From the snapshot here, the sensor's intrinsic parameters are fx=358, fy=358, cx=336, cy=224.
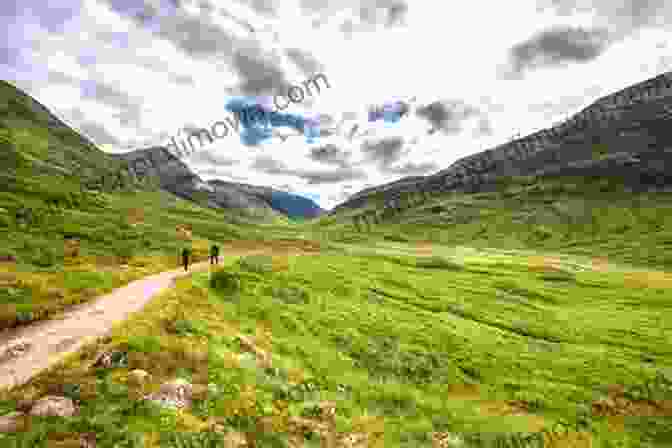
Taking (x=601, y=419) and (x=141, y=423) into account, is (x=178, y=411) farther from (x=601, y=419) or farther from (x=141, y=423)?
(x=601, y=419)

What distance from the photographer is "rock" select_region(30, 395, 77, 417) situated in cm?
1116

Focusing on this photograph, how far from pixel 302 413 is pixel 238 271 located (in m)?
23.9

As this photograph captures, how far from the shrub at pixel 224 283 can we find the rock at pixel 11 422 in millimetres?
18992

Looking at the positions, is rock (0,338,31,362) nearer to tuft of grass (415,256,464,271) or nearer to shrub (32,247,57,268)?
shrub (32,247,57,268)

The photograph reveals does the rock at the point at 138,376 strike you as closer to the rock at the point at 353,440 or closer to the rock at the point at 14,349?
the rock at the point at 14,349

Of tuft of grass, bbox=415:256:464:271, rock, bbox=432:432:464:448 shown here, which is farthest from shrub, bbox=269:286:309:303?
tuft of grass, bbox=415:256:464:271

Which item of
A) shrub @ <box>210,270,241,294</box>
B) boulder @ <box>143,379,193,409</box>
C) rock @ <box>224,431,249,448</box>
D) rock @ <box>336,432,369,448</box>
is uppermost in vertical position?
shrub @ <box>210,270,241,294</box>

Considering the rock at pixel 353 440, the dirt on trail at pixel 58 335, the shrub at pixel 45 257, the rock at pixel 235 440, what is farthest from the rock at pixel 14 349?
the shrub at pixel 45 257

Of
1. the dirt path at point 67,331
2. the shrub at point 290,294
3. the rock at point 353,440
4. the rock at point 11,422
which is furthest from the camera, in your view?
the shrub at point 290,294

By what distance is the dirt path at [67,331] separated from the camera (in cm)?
1459

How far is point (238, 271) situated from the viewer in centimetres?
3791

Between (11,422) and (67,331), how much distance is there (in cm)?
924

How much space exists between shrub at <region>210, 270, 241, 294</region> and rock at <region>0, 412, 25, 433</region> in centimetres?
1899

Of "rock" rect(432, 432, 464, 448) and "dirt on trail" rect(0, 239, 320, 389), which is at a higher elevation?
"dirt on trail" rect(0, 239, 320, 389)
